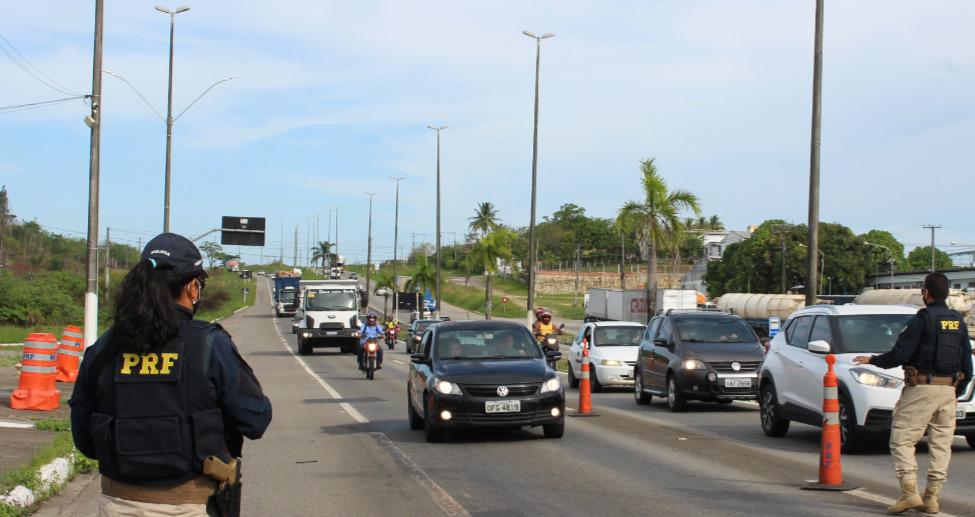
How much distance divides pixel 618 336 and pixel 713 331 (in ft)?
21.9

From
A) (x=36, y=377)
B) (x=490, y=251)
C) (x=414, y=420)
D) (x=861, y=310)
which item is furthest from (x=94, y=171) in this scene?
(x=490, y=251)

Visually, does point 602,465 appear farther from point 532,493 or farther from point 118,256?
point 118,256

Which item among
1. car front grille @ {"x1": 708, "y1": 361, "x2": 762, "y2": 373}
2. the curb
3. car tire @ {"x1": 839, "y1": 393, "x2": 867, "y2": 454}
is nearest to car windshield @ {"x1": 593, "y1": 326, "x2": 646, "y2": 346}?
car front grille @ {"x1": 708, "y1": 361, "x2": 762, "y2": 373}

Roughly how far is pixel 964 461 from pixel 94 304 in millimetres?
15084

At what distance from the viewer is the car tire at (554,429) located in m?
14.3

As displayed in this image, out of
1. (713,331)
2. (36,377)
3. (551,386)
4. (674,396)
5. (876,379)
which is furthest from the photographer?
(713,331)

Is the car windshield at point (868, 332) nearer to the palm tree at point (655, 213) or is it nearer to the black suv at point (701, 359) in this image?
the black suv at point (701, 359)

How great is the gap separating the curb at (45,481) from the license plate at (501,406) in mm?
4877

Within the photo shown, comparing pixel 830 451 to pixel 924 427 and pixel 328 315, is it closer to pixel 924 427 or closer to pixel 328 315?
pixel 924 427

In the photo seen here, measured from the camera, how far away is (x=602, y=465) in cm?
1194

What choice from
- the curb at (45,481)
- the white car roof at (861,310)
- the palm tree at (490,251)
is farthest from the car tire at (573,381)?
the palm tree at (490,251)

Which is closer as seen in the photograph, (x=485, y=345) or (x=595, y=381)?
(x=485, y=345)

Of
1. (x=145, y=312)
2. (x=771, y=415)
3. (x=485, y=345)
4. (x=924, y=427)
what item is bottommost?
(x=771, y=415)

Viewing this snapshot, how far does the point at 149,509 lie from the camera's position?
4129 mm
